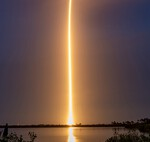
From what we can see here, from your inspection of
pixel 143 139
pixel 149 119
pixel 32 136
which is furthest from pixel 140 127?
pixel 32 136

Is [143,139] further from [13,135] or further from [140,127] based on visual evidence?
[13,135]

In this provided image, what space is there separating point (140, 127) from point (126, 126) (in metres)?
6.46

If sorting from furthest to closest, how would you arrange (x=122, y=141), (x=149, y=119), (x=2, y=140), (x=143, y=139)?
(x=149, y=119)
(x=122, y=141)
(x=143, y=139)
(x=2, y=140)

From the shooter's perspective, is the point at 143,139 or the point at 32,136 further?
the point at 143,139

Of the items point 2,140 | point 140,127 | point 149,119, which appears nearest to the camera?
point 2,140

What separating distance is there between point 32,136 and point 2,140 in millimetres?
1704

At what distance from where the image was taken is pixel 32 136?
2305 centimetres

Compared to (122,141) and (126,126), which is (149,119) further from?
(122,141)

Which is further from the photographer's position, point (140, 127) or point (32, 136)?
point (140, 127)

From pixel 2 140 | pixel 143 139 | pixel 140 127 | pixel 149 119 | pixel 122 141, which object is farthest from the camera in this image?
pixel 149 119

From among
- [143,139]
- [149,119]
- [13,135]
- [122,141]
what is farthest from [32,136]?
[149,119]

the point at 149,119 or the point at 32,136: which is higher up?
the point at 149,119

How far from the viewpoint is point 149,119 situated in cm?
4769

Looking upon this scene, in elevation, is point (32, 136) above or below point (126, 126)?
below
